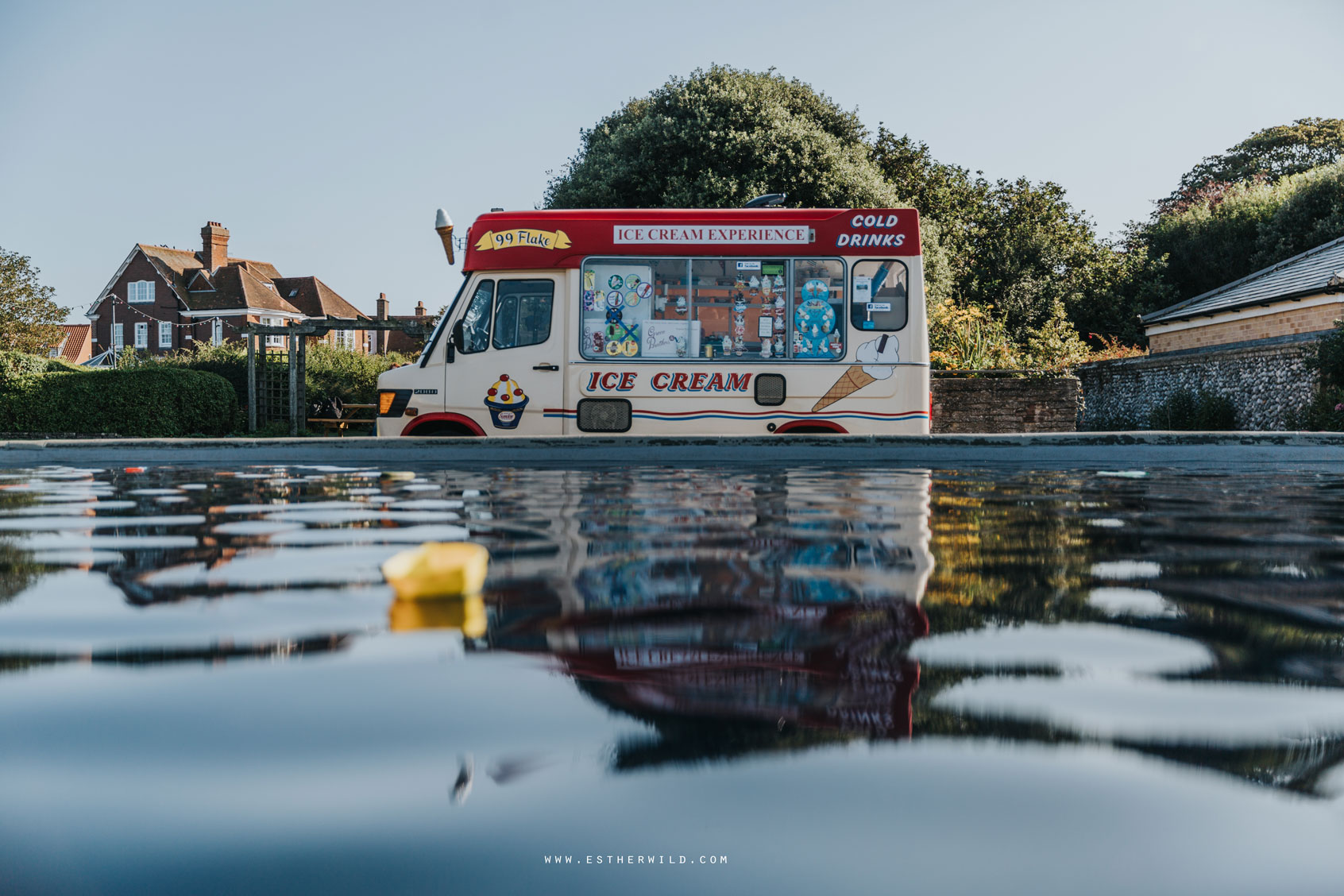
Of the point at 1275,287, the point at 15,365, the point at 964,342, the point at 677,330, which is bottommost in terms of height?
the point at 677,330

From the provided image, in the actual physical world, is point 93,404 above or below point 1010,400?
above

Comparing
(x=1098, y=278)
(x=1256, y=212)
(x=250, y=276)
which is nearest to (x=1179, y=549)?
(x=1098, y=278)

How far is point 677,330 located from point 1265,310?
647 inches

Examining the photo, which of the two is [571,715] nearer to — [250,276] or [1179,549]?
[1179,549]

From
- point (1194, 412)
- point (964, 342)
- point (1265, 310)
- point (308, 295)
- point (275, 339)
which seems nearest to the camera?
point (964, 342)

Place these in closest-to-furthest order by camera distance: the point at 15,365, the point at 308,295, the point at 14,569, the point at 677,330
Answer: the point at 14,569 → the point at 677,330 → the point at 15,365 → the point at 308,295

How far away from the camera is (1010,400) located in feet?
47.6

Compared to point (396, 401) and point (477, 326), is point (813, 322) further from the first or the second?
point (396, 401)

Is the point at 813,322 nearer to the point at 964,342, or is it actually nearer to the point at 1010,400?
the point at 1010,400

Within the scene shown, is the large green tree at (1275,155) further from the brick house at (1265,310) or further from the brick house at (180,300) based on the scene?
the brick house at (180,300)

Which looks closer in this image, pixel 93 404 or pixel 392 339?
pixel 93 404

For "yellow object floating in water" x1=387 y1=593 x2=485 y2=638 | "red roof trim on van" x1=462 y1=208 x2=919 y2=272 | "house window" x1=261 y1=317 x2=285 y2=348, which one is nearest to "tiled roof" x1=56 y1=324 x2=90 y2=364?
"house window" x1=261 y1=317 x2=285 y2=348

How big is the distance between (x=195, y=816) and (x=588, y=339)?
957 cm

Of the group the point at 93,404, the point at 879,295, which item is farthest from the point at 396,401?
the point at 93,404
